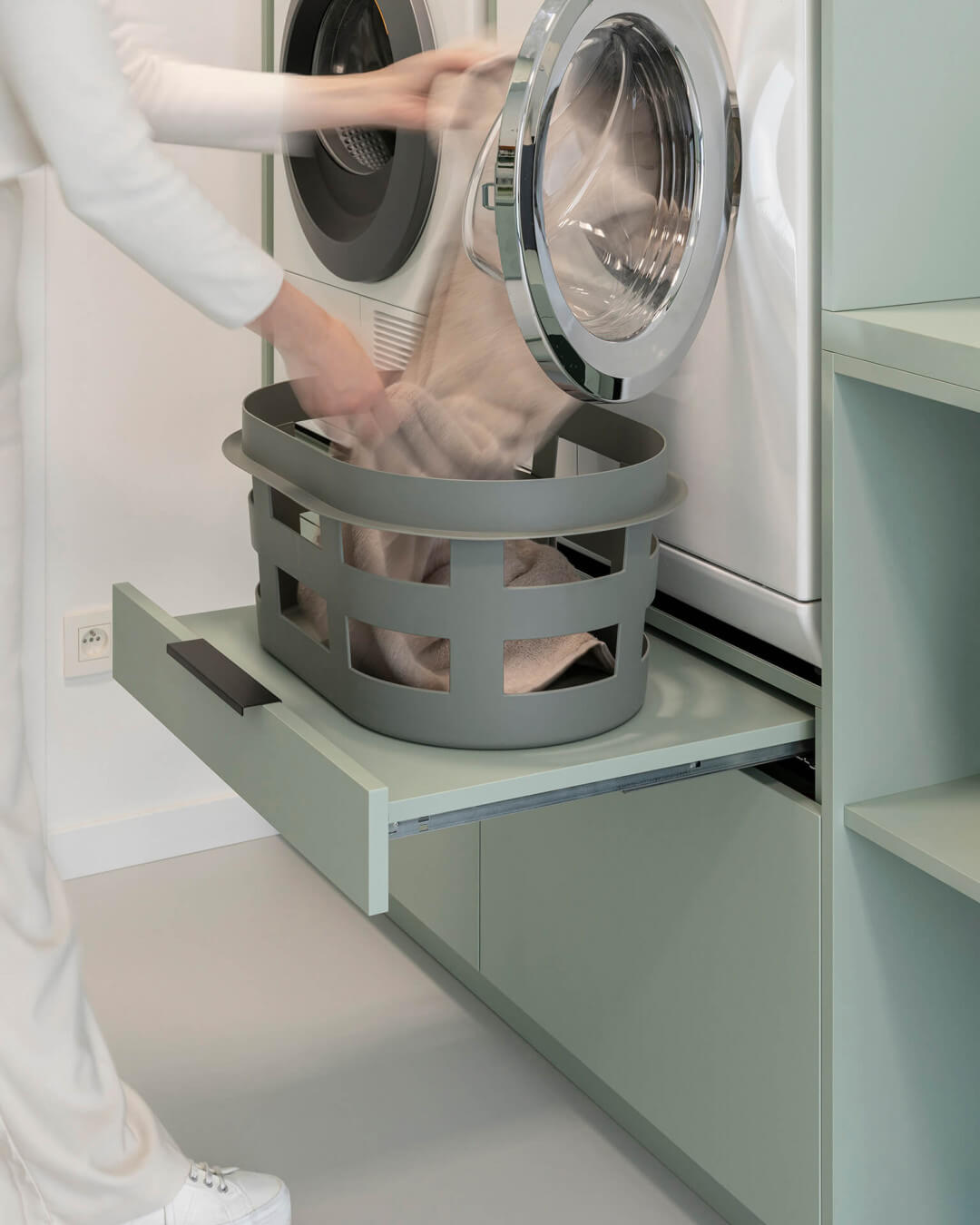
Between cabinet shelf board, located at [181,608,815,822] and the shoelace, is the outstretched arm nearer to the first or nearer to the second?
cabinet shelf board, located at [181,608,815,822]

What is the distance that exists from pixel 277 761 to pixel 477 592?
242 mm

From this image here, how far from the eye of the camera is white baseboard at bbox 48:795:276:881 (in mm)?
2570

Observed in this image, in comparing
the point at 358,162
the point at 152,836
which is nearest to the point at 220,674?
the point at 358,162

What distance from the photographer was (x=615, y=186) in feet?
4.94

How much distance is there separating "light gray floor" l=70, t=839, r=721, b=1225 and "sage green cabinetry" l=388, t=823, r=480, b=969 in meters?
0.10

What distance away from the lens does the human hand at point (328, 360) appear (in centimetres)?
143

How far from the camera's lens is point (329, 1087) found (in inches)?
78.7

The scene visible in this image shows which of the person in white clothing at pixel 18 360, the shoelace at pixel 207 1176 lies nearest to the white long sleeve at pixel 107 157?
the person in white clothing at pixel 18 360

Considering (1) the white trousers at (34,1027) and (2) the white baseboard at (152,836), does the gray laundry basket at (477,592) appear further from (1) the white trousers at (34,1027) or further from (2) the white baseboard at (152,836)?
(2) the white baseboard at (152,836)

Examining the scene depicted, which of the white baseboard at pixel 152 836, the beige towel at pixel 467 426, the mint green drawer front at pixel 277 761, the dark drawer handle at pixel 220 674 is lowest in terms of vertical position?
the white baseboard at pixel 152 836

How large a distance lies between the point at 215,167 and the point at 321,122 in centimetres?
65

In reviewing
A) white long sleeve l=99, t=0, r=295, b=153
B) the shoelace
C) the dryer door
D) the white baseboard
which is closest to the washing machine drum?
the dryer door

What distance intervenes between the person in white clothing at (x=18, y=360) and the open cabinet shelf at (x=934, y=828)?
2.05 ft

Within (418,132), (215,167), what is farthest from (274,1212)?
(215,167)
